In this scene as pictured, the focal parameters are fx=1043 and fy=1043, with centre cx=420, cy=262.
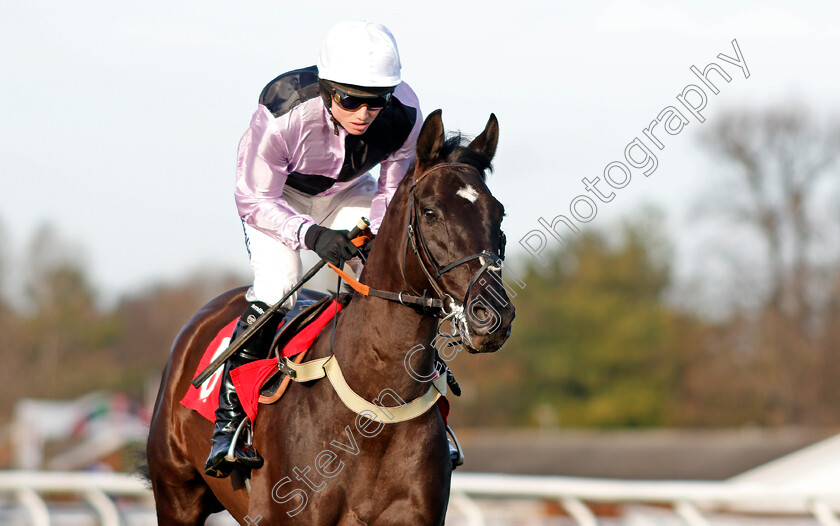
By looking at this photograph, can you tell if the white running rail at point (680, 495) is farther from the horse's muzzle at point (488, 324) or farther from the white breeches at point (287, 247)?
the horse's muzzle at point (488, 324)

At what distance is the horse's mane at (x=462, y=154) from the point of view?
370 centimetres

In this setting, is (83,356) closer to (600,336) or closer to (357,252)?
(600,336)

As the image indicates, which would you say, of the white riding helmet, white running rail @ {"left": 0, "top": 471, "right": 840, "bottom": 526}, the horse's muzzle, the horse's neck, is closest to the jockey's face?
the white riding helmet

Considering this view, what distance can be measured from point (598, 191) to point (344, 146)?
1207 millimetres

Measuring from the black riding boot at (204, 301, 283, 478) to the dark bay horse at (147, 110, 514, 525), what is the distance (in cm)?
7

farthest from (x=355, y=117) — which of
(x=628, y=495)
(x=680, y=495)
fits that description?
(x=680, y=495)

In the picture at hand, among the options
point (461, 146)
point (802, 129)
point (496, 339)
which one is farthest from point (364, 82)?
point (802, 129)

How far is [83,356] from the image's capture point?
50.1 meters

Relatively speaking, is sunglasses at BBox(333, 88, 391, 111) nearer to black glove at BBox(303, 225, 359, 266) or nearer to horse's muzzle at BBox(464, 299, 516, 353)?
black glove at BBox(303, 225, 359, 266)

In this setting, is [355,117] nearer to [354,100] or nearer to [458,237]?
[354,100]

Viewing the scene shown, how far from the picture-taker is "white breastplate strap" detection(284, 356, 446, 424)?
376 cm

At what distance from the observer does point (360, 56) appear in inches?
156

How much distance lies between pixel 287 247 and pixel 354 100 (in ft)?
2.61

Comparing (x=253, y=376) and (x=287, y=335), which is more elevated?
(x=287, y=335)
